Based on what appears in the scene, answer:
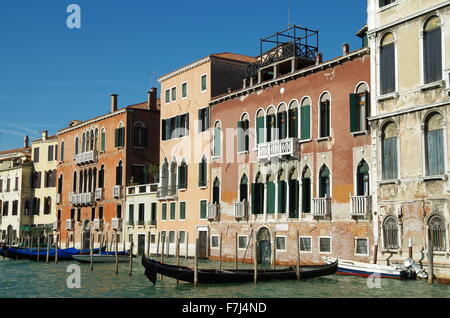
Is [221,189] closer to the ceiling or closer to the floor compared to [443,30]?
closer to the floor

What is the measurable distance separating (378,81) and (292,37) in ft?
21.7

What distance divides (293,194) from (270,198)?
137 centimetres

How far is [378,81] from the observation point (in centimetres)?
1955

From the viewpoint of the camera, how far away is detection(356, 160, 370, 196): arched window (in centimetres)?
2032

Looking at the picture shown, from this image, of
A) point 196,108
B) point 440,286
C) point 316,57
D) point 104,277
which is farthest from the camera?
point 196,108

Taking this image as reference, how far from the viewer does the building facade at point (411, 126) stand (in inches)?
687

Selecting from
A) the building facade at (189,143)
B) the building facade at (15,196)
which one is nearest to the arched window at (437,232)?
the building facade at (189,143)

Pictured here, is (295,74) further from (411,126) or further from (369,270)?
(369,270)

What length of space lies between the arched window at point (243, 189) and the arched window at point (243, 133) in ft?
3.90

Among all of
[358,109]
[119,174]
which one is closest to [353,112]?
[358,109]

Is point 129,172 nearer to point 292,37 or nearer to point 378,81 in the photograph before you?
point 292,37

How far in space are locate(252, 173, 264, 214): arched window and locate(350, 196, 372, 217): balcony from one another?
18.0ft

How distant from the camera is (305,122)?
2308cm

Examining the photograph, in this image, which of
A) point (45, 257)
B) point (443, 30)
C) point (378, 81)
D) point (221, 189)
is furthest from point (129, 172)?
point (443, 30)
